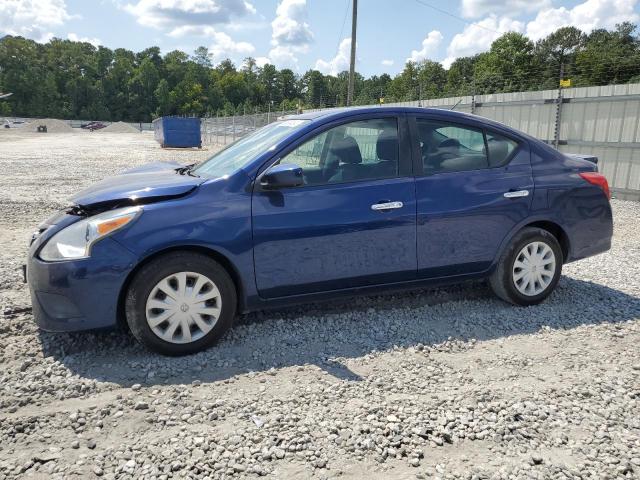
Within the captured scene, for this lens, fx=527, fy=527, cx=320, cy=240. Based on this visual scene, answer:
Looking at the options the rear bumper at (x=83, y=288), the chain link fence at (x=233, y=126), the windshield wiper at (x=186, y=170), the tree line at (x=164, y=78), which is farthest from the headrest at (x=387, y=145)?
the tree line at (x=164, y=78)

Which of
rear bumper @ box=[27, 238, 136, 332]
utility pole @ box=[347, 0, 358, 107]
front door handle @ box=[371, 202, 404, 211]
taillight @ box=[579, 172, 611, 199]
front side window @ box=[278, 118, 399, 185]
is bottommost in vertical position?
rear bumper @ box=[27, 238, 136, 332]

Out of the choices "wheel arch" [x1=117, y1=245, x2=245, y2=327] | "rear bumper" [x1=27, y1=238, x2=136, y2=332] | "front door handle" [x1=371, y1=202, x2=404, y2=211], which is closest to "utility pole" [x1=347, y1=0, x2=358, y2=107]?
"front door handle" [x1=371, y1=202, x2=404, y2=211]

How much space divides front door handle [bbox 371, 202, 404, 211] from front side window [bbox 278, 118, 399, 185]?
0.23 m

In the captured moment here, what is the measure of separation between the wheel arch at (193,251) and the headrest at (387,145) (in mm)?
1488

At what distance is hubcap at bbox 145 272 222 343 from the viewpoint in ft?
11.6

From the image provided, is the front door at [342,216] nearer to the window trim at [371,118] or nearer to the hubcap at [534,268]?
the window trim at [371,118]

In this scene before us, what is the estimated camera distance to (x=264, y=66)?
146 metres

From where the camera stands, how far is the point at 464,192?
4.32 metres

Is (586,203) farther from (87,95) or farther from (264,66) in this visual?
(264,66)

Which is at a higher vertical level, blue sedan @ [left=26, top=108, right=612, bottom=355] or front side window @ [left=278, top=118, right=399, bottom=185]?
front side window @ [left=278, top=118, right=399, bottom=185]

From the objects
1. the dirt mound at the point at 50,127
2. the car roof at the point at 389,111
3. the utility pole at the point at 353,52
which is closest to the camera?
the car roof at the point at 389,111

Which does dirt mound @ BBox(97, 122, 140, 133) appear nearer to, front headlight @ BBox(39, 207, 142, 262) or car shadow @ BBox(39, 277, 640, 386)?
car shadow @ BBox(39, 277, 640, 386)

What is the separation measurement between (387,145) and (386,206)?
1.79 ft

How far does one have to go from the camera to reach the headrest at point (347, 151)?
411cm
